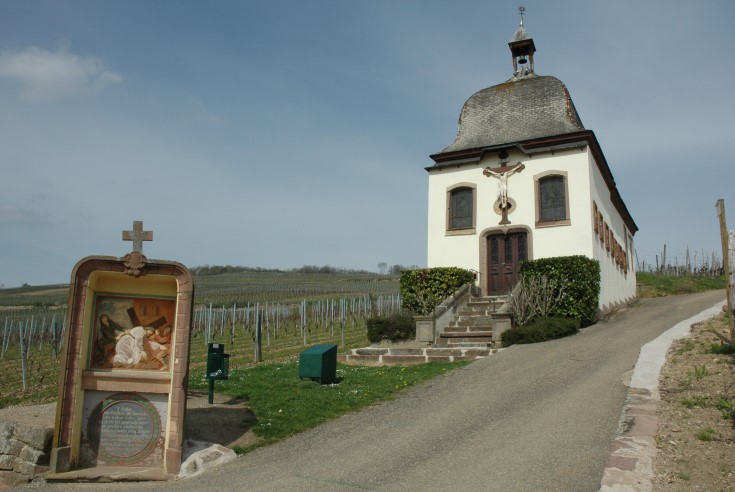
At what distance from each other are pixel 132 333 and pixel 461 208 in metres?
15.2

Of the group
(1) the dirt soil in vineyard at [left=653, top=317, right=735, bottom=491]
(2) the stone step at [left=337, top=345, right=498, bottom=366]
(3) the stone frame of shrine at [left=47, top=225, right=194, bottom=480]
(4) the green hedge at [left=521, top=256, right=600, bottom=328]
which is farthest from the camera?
(4) the green hedge at [left=521, top=256, right=600, bottom=328]

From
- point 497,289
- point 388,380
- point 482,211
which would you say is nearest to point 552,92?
point 482,211

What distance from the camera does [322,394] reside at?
1002 cm

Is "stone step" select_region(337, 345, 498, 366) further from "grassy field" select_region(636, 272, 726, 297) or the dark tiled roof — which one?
"grassy field" select_region(636, 272, 726, 297)

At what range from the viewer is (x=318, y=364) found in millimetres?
10867

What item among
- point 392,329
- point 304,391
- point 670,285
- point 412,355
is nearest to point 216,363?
point 304,391

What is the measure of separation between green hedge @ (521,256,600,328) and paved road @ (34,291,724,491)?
5545mm

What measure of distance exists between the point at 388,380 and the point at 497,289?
376 inches

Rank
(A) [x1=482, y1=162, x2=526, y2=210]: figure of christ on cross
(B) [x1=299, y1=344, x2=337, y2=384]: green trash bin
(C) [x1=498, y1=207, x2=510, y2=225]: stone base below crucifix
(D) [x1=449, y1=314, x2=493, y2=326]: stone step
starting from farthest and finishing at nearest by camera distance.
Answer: (A) [x1=482, y1=162, x2=526, y2=210]: figure of christ on cross, (C) [x1=498, y1=207, x2=510, y2=225]: stone base below crucifix, (D) [x1=449, y1=314, x2=493, y2=326]: stone step, (B) [x1=299, y1=344, x2=337, y2=384]: green trash bin

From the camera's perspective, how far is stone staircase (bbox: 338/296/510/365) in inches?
540

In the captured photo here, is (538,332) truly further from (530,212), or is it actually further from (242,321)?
(242,321)

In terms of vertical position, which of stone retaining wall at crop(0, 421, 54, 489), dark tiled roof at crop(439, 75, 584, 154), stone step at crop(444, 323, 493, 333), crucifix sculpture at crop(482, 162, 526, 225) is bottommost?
stone retaining wall at crop(0, 421, 54, 489)

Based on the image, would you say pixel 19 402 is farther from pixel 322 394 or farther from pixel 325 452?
pixel 325 452

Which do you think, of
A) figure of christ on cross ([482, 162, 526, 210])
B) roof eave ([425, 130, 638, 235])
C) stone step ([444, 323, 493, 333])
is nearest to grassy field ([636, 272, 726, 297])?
roof eave ([425, 130, 638, 235])
